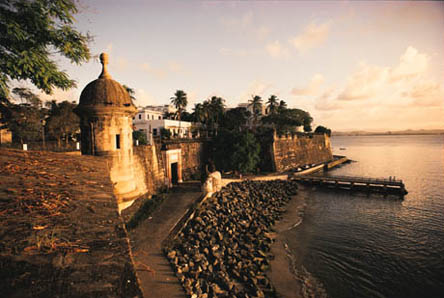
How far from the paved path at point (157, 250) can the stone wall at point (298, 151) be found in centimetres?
2353

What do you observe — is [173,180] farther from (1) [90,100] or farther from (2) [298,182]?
(2) [298,182]

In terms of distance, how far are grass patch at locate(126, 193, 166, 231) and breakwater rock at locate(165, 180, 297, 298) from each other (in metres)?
3.03

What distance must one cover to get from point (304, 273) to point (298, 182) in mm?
23341

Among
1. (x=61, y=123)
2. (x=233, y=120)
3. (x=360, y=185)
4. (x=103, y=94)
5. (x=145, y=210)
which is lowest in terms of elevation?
(x=360, y=185)

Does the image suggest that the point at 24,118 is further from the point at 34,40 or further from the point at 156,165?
the point at 34,40

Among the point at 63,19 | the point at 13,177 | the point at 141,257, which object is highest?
the point at 63,19

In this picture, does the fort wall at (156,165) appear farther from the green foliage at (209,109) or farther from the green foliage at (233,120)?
the green foliage at (233,120)

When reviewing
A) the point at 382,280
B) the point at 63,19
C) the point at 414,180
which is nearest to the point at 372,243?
the point at 382,280

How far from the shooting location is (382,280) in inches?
492

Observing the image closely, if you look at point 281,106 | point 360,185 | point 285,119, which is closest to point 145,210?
point 360,185

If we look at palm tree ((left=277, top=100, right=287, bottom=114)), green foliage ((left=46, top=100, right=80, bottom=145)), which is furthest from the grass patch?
palm tree ((left=277, top=100, right=287, bottom=114))

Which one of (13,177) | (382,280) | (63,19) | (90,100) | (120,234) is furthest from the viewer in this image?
(382,280)

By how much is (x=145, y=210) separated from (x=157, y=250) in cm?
526

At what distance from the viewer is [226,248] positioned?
12945mm
